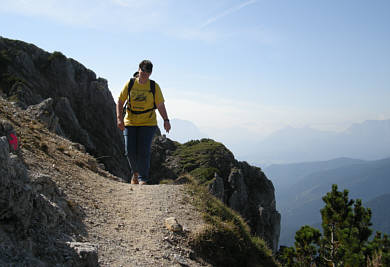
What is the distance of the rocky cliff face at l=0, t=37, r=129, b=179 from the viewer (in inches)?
1323

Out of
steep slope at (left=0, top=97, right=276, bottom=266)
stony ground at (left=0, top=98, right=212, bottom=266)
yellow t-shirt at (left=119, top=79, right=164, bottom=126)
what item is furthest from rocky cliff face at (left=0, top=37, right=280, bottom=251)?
yellow t-shirt at (left=119, top=79, right=164, bottom=126)

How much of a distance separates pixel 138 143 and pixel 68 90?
38.8m

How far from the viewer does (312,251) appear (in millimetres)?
18656

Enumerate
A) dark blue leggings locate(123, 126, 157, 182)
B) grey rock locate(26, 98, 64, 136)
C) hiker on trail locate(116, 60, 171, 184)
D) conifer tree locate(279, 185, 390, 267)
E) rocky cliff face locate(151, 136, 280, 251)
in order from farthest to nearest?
rocky cliff face locate(151, 136, 280, 251), grey rock locate(26, 98, 64, 136), conifer tree locate(279, 185, 390, 267), dark blue leggings locate(123, 126, 157, 182), hiker on trail locate(116, 60, 171, 184)

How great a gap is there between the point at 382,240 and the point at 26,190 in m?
20.9

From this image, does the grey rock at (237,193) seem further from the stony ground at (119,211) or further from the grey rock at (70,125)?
the stony ground at (119,211)

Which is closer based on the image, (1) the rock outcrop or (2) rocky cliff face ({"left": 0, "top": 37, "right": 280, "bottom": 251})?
(1) the rock outcrop

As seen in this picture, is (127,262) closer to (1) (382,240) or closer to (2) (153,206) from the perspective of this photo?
(2) (153,206)

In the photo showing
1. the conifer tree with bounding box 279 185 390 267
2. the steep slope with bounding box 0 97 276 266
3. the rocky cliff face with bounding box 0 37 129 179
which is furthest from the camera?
the rocky cliff face with bounding box 0 37 129 179

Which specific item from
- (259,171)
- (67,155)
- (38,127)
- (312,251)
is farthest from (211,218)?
Result: (259,171)

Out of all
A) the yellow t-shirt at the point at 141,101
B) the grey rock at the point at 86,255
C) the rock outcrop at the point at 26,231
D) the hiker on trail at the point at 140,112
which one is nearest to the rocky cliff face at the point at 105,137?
the hiker on trail at the point at 140,112

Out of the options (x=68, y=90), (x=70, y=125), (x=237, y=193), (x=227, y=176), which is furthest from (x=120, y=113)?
(x=68, y=90)

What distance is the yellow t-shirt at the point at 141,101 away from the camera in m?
10.5

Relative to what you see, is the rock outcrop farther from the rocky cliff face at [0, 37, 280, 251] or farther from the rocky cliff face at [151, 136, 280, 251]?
the rocky cliff face at [151, 136, 280, 251]
